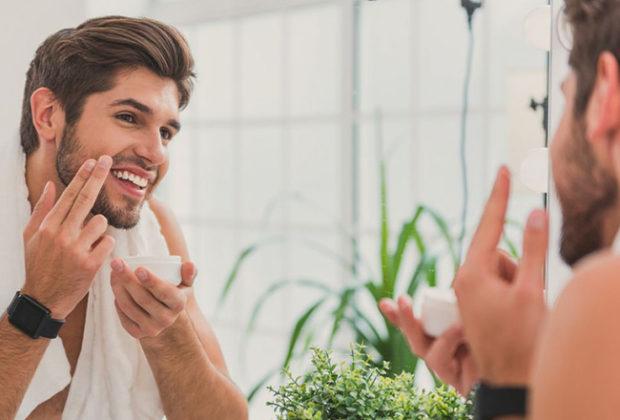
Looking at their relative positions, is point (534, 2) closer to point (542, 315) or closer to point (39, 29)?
point (39, 29)

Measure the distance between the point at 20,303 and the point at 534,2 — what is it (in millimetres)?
1639

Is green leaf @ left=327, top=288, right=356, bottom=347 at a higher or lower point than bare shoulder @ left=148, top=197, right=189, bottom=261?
lower

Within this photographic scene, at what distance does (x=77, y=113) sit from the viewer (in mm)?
1728

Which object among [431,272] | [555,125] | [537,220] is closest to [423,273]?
[431,272]

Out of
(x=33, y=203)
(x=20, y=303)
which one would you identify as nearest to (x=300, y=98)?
(x=33, y=203)

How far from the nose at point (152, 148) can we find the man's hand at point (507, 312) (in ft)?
3.25

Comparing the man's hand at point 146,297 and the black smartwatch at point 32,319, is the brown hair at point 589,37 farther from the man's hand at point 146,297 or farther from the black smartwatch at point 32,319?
the black smartwatch at point 32,319

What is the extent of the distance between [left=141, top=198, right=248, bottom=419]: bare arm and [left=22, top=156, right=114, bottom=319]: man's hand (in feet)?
0.93

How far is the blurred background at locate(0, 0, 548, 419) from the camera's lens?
244cm

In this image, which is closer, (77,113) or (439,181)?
(77,113)

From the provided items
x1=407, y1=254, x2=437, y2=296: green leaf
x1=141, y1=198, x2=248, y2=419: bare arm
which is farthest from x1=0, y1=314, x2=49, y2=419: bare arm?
x1=407, y1=254, x2=437, y2=296: green leaf

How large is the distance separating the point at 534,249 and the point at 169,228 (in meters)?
1.27

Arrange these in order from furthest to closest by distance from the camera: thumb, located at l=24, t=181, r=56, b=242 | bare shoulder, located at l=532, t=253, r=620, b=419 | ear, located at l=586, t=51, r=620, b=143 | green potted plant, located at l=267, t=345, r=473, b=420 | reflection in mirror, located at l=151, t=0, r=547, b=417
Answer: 1. reflection in mirror, located at l=151, t=0, r=547, b=417
2. thumb, located at l=24, t=181, r=56, b=242
3. green potted plant, located at l=267, t=345, r=473, b=420
4. ear, located at l=586, t=51, r=620, b=143
5. bare shoulder, located at l=532, t=253, r=620, b=419

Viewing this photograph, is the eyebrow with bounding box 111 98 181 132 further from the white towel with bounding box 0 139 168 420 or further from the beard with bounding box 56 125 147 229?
the white towel with bounding box 0 139 168 420
